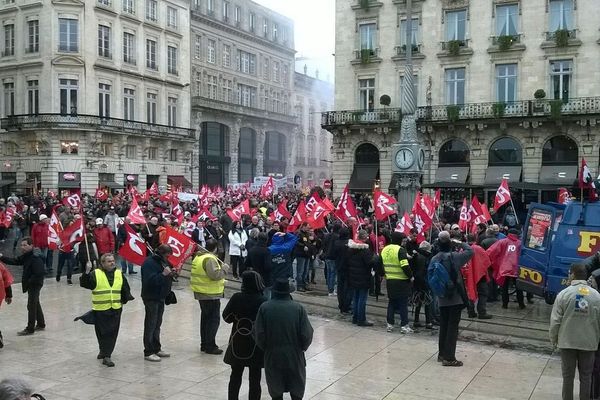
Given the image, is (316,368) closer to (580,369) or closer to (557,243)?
(580,369)

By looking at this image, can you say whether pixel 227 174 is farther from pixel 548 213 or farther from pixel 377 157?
pixel 548 213

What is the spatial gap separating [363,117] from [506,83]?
906cm

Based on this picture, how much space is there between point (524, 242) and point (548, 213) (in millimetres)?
866

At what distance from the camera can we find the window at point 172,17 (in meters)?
58.4

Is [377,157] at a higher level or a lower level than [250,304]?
higher

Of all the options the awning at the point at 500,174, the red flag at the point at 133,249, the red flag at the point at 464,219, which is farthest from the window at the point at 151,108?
the red flag at the point at 133,249

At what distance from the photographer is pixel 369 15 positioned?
40531 mm

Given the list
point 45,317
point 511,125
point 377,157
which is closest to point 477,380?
point 45,317

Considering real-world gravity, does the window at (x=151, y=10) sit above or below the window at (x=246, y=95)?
above

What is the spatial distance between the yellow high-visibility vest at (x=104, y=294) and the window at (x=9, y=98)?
47969mm

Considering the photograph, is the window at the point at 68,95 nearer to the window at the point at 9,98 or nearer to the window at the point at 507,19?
the window at the point at 9,98

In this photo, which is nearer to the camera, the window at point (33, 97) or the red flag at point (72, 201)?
the red flag at point (72, 201)

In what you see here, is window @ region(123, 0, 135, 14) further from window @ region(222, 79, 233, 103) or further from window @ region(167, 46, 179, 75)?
window @ region(222, 79, 233, 103)

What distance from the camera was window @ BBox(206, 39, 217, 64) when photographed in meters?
64.1
